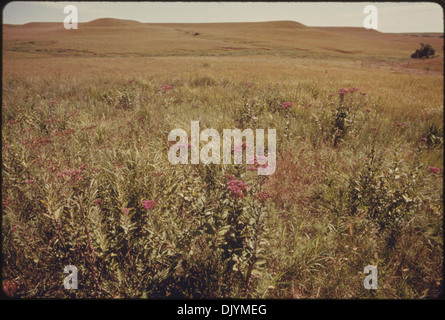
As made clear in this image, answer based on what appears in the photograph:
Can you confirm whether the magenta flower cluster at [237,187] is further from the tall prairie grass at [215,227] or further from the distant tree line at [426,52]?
the distant tree line at [426,52]

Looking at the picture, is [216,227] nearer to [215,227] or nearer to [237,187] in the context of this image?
[215,227]

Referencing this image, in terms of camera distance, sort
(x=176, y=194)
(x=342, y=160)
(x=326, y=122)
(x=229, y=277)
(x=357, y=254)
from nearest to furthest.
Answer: (x=229, y=277)
(x=357, y=254)
(x=176, y=194)
(x=342, y=160)
(x=326, y=122)

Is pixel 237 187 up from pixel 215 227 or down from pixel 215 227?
up

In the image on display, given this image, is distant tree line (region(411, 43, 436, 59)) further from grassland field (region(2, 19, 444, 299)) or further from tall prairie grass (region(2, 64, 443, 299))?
tall prairie grass (region(2, 64, 443, 299))

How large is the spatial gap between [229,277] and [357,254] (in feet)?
3.78

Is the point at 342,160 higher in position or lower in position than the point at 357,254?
higher

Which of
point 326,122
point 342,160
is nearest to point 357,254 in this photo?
point 342,160

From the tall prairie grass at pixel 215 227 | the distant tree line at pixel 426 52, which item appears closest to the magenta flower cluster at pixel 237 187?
the tall prairie grass at pixel 215 227

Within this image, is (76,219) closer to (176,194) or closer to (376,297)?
(176,194)

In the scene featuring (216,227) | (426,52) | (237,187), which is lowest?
(216,227)

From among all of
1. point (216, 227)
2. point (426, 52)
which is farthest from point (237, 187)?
point (426, 52)

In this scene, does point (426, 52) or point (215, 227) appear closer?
point (215, 227)

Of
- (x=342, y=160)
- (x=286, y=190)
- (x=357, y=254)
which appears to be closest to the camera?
(x=357, y=254)
